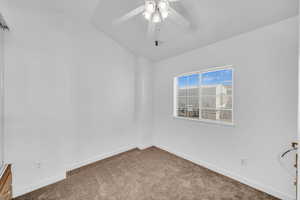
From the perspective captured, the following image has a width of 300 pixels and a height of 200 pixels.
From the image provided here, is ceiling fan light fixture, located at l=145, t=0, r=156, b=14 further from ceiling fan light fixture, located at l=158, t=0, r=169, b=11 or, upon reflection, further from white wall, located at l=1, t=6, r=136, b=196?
white wall, located at l=1, t=6, r=136, b=196

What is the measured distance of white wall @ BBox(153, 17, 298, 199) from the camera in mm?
1734

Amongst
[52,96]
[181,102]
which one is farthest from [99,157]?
[181,102]

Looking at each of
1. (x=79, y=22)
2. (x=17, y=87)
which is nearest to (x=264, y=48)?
(x=79, y=22)

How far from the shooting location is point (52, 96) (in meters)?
2.16

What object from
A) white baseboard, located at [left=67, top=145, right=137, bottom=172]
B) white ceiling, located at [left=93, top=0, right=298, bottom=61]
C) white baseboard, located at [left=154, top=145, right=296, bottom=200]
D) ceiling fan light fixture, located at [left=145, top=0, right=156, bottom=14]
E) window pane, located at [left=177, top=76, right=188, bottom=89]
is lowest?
white baseboard, located at [left=67, top=145, right=137, bottom=172]

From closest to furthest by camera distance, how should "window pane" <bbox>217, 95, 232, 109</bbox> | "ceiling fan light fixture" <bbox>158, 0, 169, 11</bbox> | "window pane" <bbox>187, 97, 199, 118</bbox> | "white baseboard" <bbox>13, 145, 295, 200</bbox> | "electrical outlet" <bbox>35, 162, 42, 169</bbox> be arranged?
"ceiling fan light fixture" <bbox>158, 0, 169, 11</bbox> < "white baseboard" <bbox>13, 145, 295, 200</bbox> < "electrical outlet" <bbox>35, 162, 42, 169</bbox> < "window pane" <bbox>217, 95, 232, 109</bbox> < "window pane" <bbox>187, 97, 199, 118</bbox>

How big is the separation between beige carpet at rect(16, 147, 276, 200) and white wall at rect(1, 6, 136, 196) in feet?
1.09

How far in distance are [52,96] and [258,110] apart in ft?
11.0

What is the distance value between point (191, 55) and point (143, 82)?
1.46 meters

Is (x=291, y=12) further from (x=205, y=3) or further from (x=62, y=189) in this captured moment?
(x=62, y=189)

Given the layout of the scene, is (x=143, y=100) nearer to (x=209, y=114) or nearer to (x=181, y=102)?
(x=181, y=102)

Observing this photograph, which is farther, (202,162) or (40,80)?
(202,162)

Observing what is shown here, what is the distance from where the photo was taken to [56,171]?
7.17ft

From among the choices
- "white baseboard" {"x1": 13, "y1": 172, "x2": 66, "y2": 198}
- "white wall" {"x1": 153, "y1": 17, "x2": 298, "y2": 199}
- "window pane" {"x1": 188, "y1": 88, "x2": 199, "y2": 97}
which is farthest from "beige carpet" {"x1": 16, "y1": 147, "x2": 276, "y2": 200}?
"window pane" {"x1": 188, "y1": 88, "x2": 199, "y2": 97}
